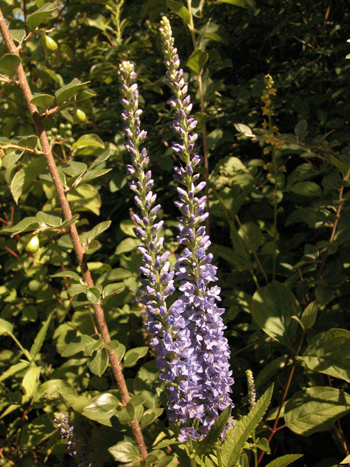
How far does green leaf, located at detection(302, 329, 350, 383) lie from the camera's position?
1.40 meters

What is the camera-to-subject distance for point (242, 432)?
3.84ft

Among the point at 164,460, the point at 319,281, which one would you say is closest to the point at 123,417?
the point at 164,460

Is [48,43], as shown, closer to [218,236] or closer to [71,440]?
[218,236]

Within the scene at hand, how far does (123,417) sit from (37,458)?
1.21m

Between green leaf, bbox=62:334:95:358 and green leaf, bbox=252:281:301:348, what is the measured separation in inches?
27.2

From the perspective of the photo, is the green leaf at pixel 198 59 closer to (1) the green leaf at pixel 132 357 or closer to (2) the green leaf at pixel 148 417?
(1) the green leaf at pixel 132 357

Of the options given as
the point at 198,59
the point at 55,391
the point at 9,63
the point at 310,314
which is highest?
the point at 9,63

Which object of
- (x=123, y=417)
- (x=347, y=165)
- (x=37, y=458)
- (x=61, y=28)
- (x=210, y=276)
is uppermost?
(x=61, y=28)

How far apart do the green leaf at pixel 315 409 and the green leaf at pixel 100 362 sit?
0.76 m

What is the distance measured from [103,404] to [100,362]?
195 mm

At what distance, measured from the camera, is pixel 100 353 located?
1.41 meters

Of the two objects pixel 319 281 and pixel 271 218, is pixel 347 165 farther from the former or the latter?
pixel 271 218

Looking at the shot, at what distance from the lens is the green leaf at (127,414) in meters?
1.34

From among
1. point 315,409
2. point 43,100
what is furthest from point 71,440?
point 43,100
